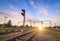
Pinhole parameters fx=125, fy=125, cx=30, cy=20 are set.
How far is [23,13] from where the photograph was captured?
52875 mm

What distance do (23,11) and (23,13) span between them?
845mm

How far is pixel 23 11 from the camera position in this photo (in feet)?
173
